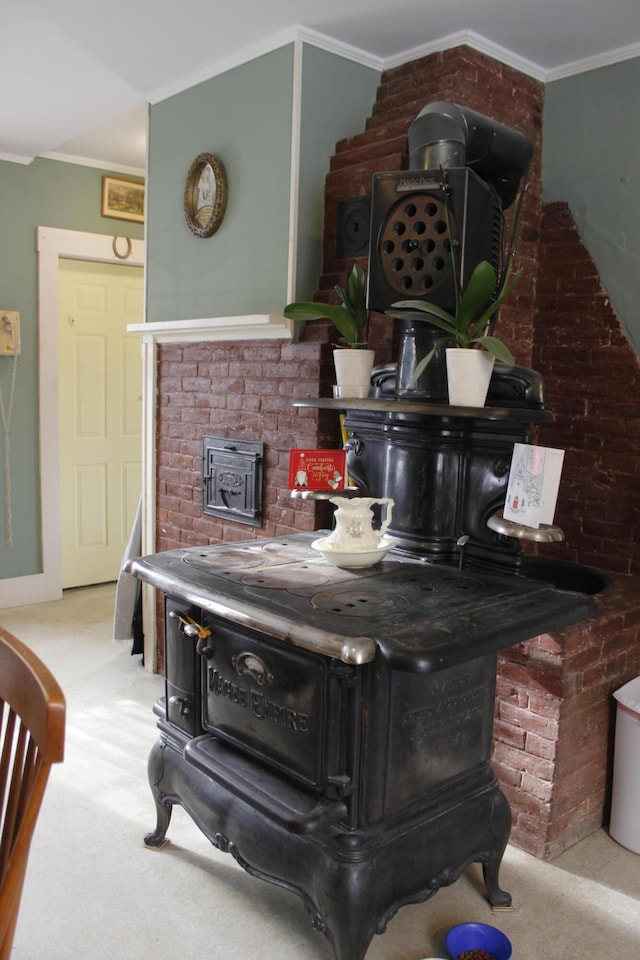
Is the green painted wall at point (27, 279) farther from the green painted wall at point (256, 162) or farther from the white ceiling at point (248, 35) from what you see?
the green painted wall at point (256, 162)

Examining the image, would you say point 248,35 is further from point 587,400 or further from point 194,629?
point 194,629

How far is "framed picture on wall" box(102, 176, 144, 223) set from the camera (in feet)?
15.8

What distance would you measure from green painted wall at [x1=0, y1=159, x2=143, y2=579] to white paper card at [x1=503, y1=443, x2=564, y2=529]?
332 cm

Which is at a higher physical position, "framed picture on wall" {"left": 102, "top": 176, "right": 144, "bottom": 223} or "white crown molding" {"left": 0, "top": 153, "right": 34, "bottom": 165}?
"white crown molding" {"left": 0, "top": 153, "right": 34, "bottom": 165}

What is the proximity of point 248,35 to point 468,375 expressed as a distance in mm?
1627

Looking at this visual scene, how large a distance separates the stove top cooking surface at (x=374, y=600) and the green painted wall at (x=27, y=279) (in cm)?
267

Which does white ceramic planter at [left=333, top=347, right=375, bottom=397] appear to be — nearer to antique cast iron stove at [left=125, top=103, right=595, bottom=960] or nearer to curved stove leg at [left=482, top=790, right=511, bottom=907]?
antique cast iron stove at [left=125, top=103, right=595, bottom=960]

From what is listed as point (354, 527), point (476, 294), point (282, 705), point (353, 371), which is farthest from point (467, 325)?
point (282, 705)

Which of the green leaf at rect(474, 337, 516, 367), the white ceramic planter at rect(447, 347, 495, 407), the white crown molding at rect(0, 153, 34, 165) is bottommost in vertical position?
the white ceramic planter at rect(447, 347, 495, 407)

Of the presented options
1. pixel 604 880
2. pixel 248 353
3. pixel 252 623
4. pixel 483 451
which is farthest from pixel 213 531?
pixel 604 880

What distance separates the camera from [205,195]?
11.0 feet

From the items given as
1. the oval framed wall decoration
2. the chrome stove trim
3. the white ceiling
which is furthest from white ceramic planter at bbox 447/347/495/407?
the oval framed wall decoration

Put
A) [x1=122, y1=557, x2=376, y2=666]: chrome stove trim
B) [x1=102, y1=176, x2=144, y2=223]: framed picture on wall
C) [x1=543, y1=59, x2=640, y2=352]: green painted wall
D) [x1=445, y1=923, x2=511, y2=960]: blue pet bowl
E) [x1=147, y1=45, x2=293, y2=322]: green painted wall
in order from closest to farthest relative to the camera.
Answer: [x1=122, y1=557, x2=376, y2=666]: chrome stove trim, [x1=445, y1=923, x2=511, y2=960]: blue pet bowl, [x1=543, y1=59, x2=640, y2=352]: green painted wall, [x1=147, y1=45, x2=293, y2=322]: green painted wall, [x1=102, y1=176, x2=144, y2=223]: framed picture on wall

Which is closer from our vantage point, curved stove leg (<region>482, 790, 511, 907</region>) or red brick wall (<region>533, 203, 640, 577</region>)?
curved stove leg (<region>482, 790, 511, 907</region>)
